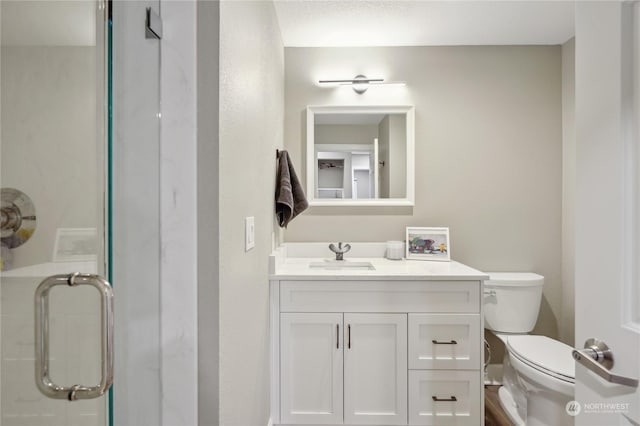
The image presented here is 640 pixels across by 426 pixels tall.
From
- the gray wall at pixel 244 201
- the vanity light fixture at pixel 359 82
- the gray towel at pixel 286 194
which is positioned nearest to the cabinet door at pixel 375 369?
the gray wall at pixel 244 201

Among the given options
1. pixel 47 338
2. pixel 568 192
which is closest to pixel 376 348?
pixel 47 338

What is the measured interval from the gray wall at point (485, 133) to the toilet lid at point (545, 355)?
70 centimetres

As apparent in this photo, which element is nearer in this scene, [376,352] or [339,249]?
[376,352]

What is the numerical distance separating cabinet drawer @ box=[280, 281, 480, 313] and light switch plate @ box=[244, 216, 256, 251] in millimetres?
649

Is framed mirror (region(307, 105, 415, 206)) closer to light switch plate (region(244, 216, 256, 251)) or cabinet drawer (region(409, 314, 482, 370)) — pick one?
cabinet drawer (region(409, 314, 482, 370))

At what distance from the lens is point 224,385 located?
100 cm

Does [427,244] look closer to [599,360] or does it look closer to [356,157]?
[356,157]

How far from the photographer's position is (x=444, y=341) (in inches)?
76.3

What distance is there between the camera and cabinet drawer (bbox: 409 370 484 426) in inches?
75.9

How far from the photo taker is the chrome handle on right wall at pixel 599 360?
67 centimetres

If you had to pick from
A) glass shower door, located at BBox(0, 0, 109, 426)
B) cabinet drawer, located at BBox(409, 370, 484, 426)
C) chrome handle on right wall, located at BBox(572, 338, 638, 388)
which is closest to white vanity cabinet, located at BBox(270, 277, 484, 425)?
cabinet drawer, located at BBox(409, 370, 484, 426)

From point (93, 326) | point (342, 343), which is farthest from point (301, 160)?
point (93, 326)

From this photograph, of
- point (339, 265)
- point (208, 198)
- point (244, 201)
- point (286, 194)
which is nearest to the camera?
point (208, 198)

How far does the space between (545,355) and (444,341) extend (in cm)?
48
